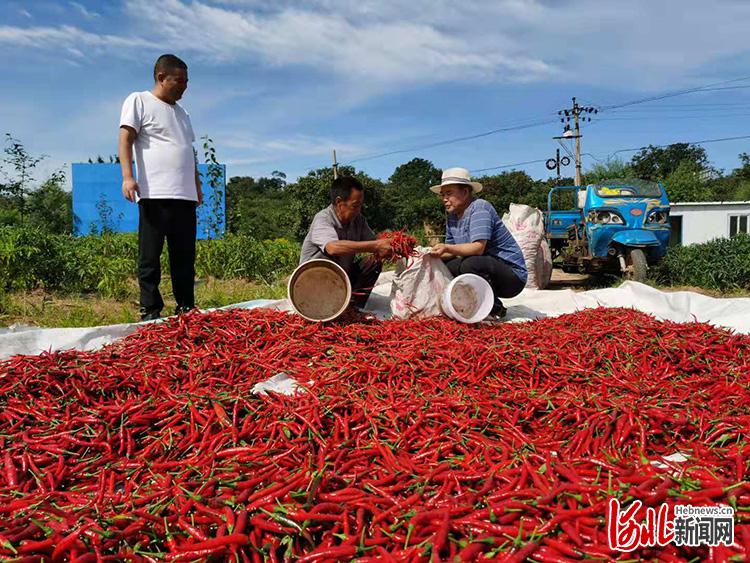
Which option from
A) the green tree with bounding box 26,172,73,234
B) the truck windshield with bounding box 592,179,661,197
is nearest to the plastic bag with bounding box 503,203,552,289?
the truck windshield with bounding box 592,179,661,197

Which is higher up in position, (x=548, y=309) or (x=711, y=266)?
(x=711, y=266)

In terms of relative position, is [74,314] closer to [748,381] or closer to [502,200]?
Result: [748,381]

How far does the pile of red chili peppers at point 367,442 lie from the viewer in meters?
1.71

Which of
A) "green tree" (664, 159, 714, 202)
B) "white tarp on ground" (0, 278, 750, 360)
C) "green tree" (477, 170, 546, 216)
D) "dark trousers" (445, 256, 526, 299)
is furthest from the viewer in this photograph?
"green tree" (477, 170, 546, 216)

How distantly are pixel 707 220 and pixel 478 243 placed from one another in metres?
20.7

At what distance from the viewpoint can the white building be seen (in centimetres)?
2138

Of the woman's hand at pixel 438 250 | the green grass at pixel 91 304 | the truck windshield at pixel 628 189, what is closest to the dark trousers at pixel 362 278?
the woman's hand at pixel 438 250

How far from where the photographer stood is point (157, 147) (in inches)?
187

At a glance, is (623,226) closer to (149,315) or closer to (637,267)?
(637,267)

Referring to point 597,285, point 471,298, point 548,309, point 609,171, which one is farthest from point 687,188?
point 471,298

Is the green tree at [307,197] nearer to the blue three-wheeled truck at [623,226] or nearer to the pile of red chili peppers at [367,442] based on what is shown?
the blue three-wheeled truck at [623,226]

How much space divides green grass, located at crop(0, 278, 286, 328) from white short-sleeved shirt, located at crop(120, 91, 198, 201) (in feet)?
4.18

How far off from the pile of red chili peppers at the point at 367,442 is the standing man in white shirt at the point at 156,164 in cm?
92

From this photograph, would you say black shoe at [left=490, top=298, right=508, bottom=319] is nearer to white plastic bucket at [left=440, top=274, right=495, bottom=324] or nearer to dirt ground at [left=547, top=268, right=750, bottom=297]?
white plastic bucket at [left=440, top=274, right=495, bottom=324]
